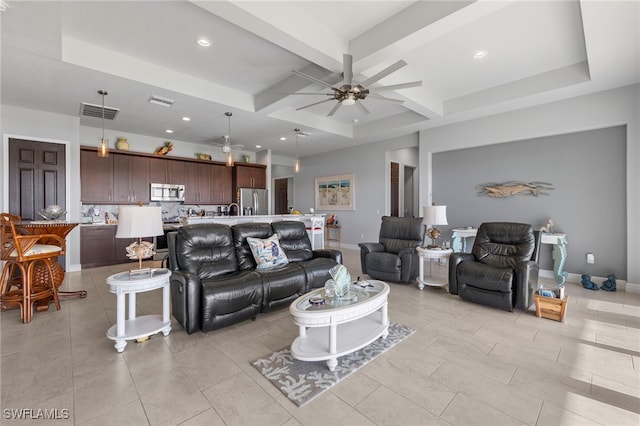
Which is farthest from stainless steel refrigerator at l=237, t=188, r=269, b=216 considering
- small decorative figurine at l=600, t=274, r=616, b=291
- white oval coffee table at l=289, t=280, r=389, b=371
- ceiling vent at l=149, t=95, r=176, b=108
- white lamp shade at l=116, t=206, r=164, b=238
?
small decorative figurine at l=600, t=274, r=616, b=291

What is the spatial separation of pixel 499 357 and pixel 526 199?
3840 millimetres

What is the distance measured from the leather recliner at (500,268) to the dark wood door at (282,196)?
836 centimetres

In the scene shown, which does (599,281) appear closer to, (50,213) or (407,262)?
(407,262)

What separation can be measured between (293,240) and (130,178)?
4.49 meters

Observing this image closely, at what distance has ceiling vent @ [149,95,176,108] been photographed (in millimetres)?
4320

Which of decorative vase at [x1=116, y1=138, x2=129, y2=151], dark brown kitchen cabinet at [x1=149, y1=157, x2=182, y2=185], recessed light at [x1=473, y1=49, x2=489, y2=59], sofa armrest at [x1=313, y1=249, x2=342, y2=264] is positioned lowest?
sofa armrest at [x1=313, y1=249, x2=342, y2=264]

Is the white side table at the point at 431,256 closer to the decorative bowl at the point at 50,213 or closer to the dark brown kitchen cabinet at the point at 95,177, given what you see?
the decorative bowl at the point at 50,213

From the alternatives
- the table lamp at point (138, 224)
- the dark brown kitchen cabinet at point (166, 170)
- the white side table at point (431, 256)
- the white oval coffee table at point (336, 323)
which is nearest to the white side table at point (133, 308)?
the table lamp at point (138, 224)

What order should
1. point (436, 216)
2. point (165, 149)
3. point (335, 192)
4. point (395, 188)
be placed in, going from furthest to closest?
point (335, 192) → point (395, 188) → point (165, 149) → point (436, 216)

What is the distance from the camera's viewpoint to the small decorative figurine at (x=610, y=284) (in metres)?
4.13

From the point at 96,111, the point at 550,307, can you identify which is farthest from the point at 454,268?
the point at 96,111

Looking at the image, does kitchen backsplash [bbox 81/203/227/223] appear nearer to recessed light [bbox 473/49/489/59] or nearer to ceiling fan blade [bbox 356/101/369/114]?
ceiling fan blade [bbox 356/101/369/114]

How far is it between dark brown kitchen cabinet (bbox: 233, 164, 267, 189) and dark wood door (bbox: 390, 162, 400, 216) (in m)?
3.71

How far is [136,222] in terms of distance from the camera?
2.55 meters
